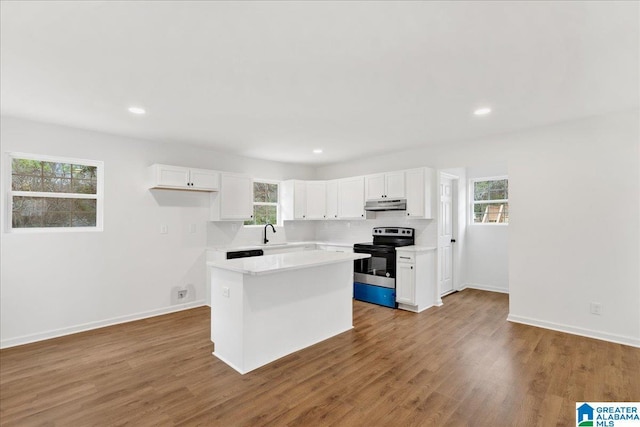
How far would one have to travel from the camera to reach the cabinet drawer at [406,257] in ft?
14.9

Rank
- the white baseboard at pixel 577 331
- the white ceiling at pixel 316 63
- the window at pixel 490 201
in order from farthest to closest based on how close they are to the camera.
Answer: the window at pixel 490 201
the white baseboard at pixel 577 331
the white ceiling at pixel 316 63

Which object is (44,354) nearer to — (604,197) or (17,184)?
(17,184)

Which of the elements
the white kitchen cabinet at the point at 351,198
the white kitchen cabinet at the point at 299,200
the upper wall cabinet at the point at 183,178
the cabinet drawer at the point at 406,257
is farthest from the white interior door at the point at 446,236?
the upper wall cabinet at the point at 183,178

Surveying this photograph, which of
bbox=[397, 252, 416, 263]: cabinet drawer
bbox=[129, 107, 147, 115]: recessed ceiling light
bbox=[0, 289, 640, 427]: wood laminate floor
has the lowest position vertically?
bbox=[0, 289, 640, 427]: wood laminate floor

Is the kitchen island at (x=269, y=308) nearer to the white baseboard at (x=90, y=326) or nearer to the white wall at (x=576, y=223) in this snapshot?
the white baseboard at (x=90, y=326)

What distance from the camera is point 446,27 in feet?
6.14

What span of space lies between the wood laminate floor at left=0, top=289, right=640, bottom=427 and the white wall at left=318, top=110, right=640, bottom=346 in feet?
1.14

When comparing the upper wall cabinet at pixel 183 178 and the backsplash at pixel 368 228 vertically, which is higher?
the upper wall cabinet at pixel 183 178

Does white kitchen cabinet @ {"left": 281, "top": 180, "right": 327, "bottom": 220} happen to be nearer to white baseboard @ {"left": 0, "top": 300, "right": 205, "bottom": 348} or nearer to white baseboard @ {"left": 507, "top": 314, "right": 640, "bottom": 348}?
white baseboard @ {"left": 0, "top": 300, "right": 205, "bottom": 348}

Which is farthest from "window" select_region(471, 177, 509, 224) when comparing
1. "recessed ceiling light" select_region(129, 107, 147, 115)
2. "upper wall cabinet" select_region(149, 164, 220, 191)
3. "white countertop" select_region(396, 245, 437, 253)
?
"recessed ceiling light" select_region(129, 107, 147, 115)

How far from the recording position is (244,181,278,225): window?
5.91 metres

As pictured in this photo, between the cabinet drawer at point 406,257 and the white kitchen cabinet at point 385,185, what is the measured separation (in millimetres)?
965

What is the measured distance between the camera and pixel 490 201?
5.95 meters

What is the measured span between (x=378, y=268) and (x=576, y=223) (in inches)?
102
